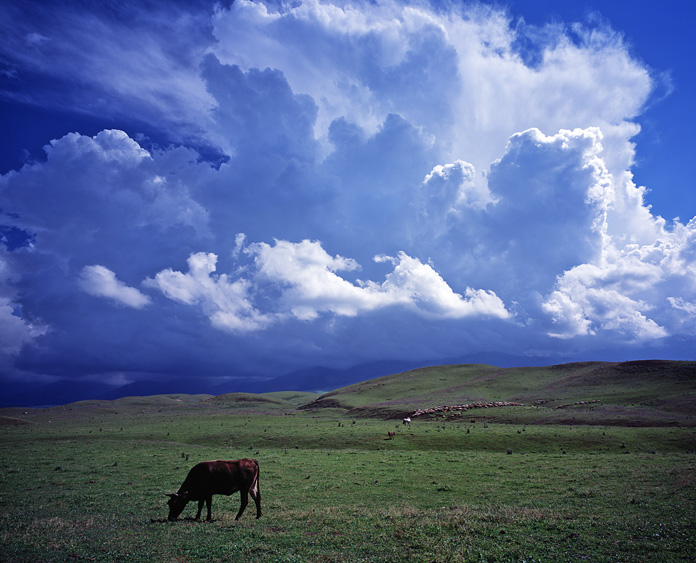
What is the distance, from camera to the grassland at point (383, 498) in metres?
13.2

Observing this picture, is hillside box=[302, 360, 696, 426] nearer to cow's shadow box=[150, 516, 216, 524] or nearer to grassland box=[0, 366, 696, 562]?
grassland box=[0, 366, 696, 562]

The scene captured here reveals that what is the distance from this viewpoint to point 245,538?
1468cm

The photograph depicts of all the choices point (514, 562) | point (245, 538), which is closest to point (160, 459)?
point (245, 538)

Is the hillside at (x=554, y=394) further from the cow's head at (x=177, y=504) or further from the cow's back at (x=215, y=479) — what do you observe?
the cow's head at (x=177, y=504)

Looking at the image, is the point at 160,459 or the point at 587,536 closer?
the point at 587,536

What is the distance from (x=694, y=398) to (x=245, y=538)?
80.0 m

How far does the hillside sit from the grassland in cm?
922

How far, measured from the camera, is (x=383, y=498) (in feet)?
72.6

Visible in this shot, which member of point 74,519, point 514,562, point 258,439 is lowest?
point 258,439

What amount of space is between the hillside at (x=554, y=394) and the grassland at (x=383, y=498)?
9219mm

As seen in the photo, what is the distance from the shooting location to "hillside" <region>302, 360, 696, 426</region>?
5951cm

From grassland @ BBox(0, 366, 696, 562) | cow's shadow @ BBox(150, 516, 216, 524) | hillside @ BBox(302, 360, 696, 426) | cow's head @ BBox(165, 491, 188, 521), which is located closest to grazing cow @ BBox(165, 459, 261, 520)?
cow's head @ BBox(165, 491, 188, 521)

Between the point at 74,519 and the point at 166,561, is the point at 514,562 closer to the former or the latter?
the point at 166,561

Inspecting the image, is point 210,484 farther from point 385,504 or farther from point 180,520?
point 385,504
